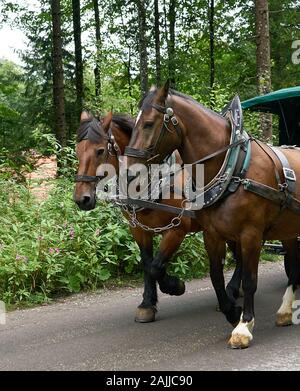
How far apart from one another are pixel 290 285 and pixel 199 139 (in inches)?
77.6

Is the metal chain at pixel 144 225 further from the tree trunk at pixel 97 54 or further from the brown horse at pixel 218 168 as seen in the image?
the tree trunk at pixel 97 54

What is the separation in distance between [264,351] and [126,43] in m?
17.9

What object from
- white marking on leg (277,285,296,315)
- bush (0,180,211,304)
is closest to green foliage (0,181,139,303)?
bush (0,180,211,304)

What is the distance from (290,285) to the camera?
5.63 m

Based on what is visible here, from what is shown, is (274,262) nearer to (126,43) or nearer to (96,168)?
(96,168)

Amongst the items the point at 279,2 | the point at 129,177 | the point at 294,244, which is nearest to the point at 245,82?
the point at 279,2

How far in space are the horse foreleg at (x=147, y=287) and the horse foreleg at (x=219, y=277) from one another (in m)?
0.85

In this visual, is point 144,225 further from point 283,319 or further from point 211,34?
point 211,34

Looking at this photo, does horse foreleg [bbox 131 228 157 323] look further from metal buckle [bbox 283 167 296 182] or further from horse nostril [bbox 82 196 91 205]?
metal buckle [bbox 283 167 296 182]

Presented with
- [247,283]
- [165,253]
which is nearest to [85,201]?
[165,253]

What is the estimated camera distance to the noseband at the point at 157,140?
438cm

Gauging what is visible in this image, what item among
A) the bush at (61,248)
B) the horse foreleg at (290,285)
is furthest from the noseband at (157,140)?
the bush at (61,248)

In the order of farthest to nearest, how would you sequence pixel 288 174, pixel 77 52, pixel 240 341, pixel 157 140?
pixel 77 52 → pixel 288 174 → pixel 240 341 → pixel 157 140

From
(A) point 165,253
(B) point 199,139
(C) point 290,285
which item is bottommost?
(C) point 290,285
